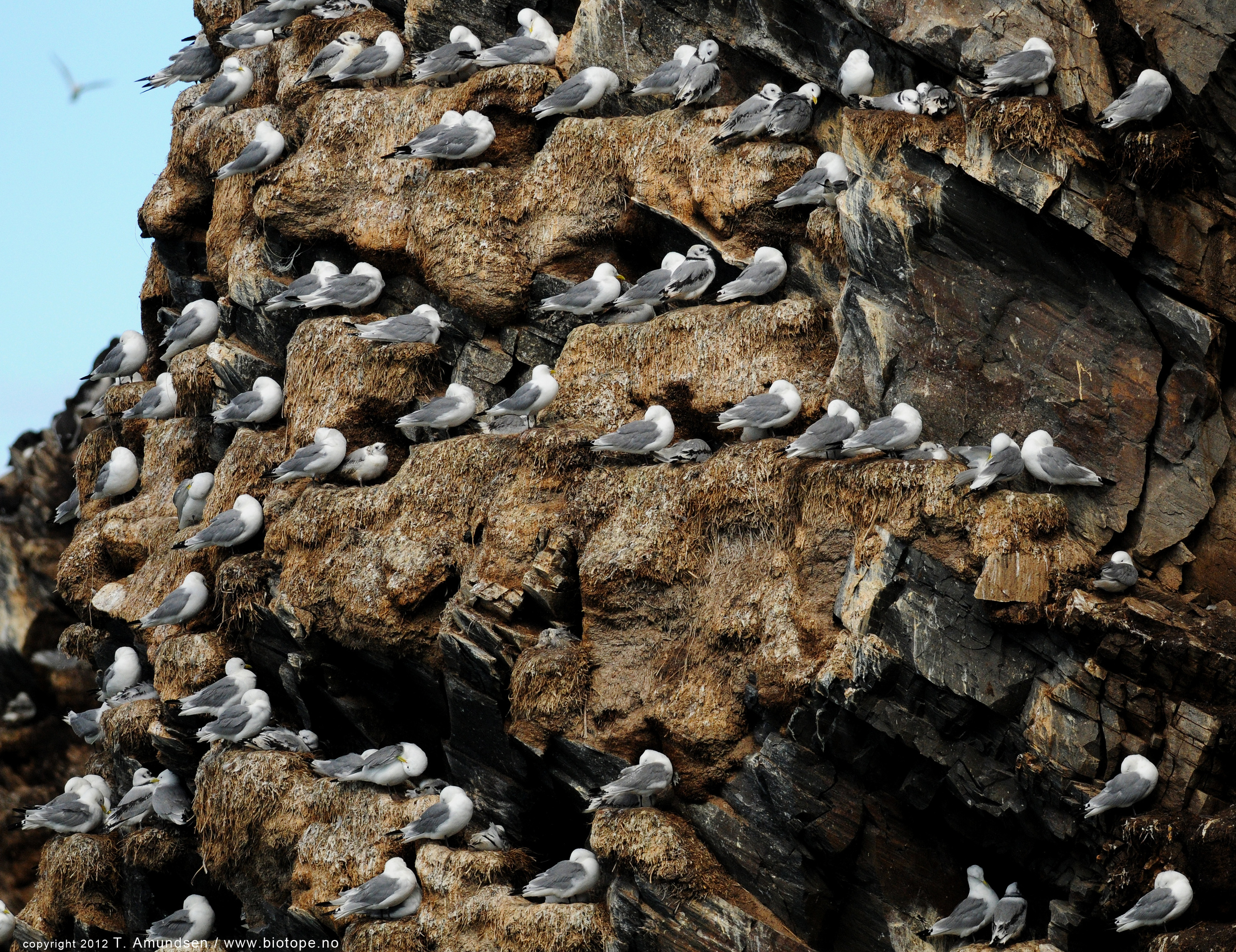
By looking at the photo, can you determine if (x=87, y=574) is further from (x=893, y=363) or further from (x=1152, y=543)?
(x=1152, y=543)

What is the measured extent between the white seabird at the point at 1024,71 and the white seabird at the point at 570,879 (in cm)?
837

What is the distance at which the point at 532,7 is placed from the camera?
71.2ft

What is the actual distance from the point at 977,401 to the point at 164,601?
10.7m

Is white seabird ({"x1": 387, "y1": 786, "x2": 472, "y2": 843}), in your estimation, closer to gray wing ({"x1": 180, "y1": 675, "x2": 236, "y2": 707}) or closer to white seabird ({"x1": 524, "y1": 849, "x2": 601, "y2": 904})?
white seabird ({"x1": 524, "y1": 849, "x2": 601, "y2": 904})

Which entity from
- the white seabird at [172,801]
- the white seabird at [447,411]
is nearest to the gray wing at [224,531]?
the white seabird at [447,411]

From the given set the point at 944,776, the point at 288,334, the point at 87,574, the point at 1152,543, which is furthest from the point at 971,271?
the point at 87,574

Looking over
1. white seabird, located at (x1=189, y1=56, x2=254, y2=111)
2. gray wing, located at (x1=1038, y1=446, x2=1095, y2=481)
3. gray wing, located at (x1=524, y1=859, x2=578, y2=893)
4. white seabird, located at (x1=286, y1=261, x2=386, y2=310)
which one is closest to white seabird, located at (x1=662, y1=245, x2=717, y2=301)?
white seabird, located at (x1=286, y1=261, x2=386, y2=310)

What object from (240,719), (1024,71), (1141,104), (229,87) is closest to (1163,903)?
(1141,104)

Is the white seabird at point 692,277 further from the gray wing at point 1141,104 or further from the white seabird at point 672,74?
the gray wing at point 1141,104

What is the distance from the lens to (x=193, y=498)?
824 inches

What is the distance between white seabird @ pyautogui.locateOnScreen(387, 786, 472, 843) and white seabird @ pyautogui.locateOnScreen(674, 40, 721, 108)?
855cm

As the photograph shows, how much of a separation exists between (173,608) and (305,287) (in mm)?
4451

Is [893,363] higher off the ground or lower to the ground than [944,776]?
higher

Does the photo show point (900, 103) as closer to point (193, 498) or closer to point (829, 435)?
point (829, 435)
